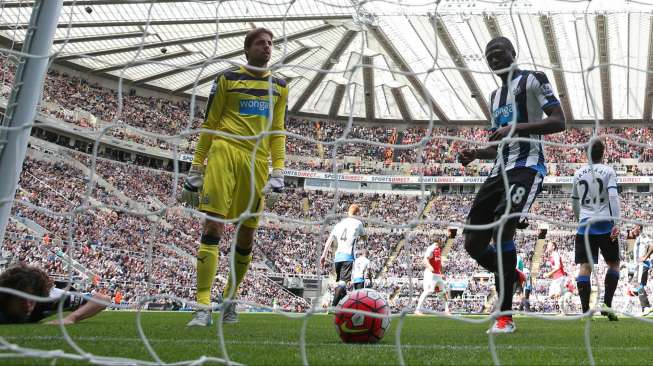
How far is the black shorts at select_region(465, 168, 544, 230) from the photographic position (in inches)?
150

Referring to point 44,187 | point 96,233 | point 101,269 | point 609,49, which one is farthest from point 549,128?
point 609,49

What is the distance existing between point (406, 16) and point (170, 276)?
41.2ft

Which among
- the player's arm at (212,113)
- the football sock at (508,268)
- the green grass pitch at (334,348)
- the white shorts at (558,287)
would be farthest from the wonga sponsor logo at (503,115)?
the white shorts at (558,287)

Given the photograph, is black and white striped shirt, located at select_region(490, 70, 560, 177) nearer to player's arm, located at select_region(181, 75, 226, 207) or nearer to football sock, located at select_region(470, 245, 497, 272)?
football sock, located at select_region(470, 245, 497, 272)

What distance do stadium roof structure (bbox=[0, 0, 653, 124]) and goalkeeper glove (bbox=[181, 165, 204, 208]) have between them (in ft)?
50.1

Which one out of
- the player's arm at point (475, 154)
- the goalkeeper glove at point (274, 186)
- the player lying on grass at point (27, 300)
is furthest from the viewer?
the goalkeeper glove at point (274, 186)

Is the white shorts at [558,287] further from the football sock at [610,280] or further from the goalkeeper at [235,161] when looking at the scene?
the goalkeeper at [235,161]

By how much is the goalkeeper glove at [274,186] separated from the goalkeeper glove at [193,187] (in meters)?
0.43

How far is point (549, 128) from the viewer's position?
3.64 m

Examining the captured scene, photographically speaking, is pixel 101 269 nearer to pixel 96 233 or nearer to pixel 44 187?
pixel 96 233

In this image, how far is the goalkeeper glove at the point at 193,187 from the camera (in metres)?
4.04

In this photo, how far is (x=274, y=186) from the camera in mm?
4051

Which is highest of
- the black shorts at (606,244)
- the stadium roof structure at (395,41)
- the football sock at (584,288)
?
the stadium roof structure at (395,41)

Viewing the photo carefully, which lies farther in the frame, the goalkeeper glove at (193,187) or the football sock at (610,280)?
the football sock at (610,280)
